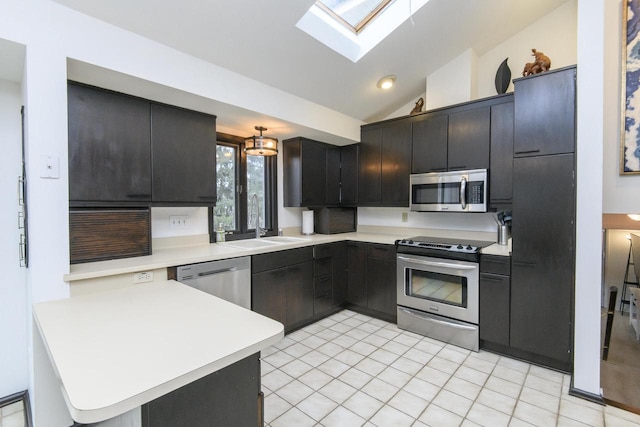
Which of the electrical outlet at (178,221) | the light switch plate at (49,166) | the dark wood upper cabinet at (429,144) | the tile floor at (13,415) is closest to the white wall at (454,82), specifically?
the dark wood upper cabinet at (429,144)

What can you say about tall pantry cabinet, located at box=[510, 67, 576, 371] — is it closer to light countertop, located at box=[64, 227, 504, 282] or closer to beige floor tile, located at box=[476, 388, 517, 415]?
light countertop, located at box=[64, 227, 504, 282]

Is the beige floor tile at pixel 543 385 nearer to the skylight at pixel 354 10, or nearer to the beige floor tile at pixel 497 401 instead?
the beige floor tile at pixel 497 401

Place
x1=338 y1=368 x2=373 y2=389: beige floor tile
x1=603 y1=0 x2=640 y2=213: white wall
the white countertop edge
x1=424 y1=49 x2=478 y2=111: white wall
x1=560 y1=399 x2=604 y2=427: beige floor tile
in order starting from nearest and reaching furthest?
the white countertop edge, x1=560 y1=399 x2=604 y2=427: beige floor tile, x1=338 y1=368 x2=373 y2=389: beige floor tile, x1=603 y1=0 x2=640 y2=213: white wall, x1=424 y1=49 x2=478 y2=111: white wall

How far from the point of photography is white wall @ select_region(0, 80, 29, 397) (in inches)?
76.6

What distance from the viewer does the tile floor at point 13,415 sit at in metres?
1.77

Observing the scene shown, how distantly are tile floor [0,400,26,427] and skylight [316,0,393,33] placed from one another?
3518mm

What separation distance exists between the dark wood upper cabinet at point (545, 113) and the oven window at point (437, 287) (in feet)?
4.13

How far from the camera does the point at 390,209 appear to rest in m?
3.94

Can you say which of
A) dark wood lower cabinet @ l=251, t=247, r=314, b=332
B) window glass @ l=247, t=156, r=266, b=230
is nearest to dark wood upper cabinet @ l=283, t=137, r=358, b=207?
window glass @ l=247, t=156, r=266, b=230

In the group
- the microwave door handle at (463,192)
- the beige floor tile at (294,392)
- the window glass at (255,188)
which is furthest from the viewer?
the window glass at (255,188)

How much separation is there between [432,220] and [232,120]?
8.28 ft

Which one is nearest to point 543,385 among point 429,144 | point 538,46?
point 429,144

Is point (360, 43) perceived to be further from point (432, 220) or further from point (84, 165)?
point (84, 165)

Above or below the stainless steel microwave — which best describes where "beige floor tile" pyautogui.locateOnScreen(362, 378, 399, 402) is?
below
